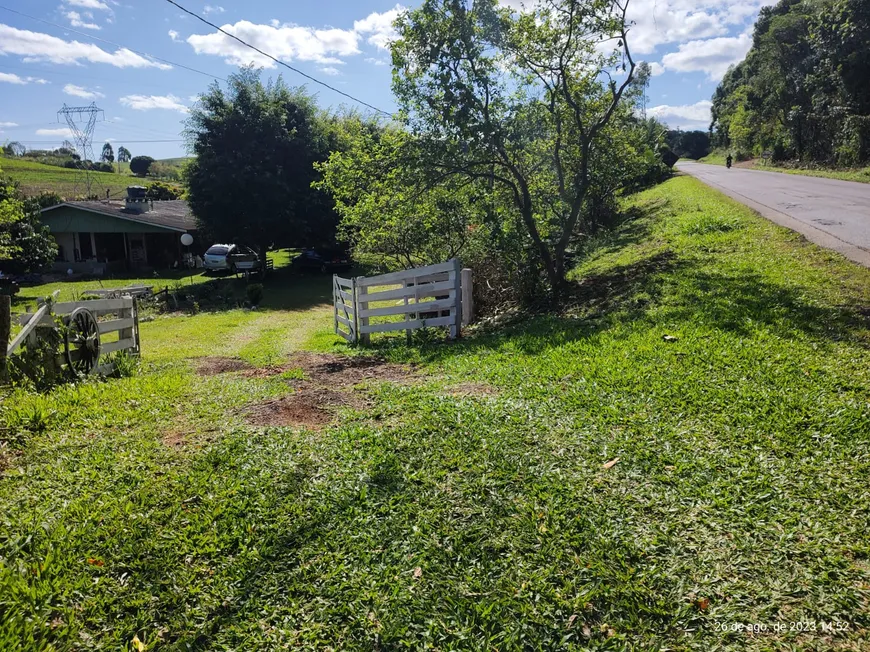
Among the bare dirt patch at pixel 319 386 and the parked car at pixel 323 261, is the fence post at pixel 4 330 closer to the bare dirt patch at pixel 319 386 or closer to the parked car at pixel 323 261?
the bare dirt patch at pixel 319 386

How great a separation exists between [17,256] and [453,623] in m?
33.5

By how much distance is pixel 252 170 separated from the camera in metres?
28.7

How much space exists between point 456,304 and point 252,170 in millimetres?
22475

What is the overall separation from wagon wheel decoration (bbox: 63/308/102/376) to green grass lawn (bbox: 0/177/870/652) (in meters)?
0.79

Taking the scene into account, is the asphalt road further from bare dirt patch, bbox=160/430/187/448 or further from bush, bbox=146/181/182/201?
bush, bbox=146/181/182/201

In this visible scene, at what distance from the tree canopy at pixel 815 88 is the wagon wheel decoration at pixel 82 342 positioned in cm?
3783

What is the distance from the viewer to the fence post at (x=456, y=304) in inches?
396

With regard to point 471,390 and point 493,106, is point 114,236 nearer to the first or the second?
point 493,106

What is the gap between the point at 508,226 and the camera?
39.8 ft

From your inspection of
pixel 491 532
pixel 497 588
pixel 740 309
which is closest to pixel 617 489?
pixel 491 532

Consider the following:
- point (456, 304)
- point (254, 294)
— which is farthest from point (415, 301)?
point (254, 294)

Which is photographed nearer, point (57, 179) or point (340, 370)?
point (340, 370)

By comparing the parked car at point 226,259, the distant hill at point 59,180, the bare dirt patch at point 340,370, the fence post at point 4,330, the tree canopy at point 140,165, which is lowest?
the parked car at point 226,259

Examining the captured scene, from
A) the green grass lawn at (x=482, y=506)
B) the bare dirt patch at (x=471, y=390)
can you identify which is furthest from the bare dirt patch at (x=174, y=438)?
the bare dirt patch at (x=471, y=390)
